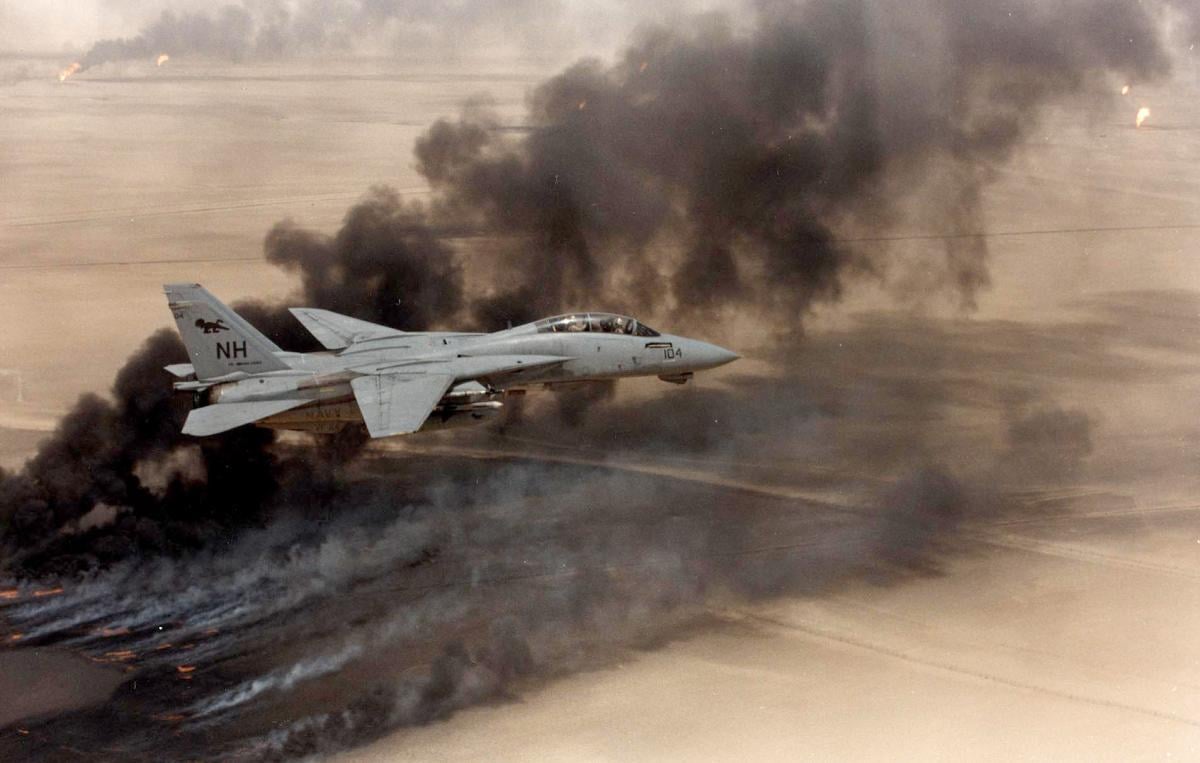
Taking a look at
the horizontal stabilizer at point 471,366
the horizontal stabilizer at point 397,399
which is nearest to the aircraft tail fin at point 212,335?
the horizontal stabilizer at point 471,366

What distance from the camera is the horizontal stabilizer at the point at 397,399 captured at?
21.2 meters

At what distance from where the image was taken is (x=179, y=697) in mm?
19047

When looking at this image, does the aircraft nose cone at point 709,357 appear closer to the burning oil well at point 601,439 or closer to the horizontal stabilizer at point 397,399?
the burning oil well at point 601,439

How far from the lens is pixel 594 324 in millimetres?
25172

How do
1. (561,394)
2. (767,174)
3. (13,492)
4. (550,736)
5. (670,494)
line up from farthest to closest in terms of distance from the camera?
(767,174), (561,394), (670,494), (13,492), (550,736)

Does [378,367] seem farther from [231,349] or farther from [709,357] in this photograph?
[709,357]

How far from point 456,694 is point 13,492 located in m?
10.4

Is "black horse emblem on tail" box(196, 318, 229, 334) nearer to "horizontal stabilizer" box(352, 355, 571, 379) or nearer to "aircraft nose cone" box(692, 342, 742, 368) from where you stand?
"horizontal stabilizer" box(352, 355, 571, 379)

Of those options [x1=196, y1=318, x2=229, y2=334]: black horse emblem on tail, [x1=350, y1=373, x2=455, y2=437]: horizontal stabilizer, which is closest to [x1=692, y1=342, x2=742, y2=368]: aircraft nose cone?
[x1=350, y1=373, x2=455, y2=437]: horizontal stabilizer

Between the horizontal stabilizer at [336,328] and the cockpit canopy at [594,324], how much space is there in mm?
3368

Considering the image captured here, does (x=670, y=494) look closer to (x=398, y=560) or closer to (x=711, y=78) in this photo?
(x=398, y=560)

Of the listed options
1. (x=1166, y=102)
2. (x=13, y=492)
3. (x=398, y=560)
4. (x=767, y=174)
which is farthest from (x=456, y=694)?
(x=1166, y=102)

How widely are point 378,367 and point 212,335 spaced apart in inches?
133

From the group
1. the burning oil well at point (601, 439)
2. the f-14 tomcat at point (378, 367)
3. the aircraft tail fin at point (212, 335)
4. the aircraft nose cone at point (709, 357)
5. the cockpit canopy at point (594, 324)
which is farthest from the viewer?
the aircraft nose cone at point (709, 357)
